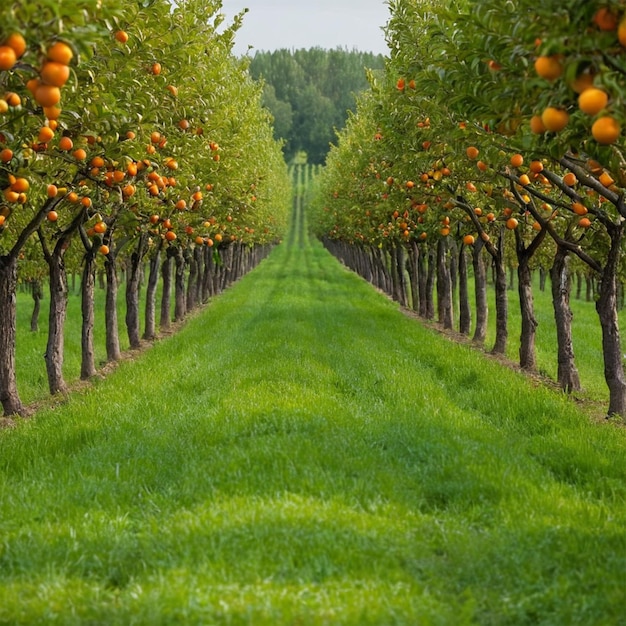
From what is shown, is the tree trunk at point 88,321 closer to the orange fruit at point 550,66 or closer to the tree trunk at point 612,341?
the tree trunk at point 612,341

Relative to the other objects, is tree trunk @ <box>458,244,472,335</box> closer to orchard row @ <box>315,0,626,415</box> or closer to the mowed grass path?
orchard row @ <box>315,0,626,415</box>

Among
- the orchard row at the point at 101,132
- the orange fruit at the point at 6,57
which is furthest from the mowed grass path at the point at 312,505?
the orange fruit at the point at 6,57

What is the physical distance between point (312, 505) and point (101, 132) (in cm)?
538

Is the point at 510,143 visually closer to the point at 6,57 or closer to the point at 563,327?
the point at 6,57

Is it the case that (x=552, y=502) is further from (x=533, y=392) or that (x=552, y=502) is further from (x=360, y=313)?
(x=360, y=313)

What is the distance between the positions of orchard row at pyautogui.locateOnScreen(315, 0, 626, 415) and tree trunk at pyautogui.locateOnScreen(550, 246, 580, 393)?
0.03 meters

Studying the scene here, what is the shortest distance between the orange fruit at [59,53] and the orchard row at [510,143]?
309 cm

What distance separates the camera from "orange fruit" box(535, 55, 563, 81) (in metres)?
5.12

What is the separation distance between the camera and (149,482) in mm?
8195

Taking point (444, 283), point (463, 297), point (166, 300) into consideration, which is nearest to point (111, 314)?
point (166, 300)

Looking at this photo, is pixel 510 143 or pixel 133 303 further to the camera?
pixel 133 303

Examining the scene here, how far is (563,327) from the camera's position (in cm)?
1603

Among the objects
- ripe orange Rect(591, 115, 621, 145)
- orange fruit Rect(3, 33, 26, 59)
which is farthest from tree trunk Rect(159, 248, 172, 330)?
ripe orange Rect(591, 115, 621, 145)

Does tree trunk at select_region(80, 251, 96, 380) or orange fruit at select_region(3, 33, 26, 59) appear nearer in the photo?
orange fruit at select_region(3, 33, 26, 59)
